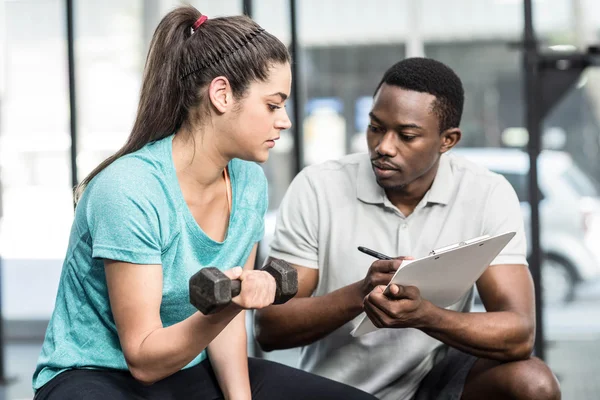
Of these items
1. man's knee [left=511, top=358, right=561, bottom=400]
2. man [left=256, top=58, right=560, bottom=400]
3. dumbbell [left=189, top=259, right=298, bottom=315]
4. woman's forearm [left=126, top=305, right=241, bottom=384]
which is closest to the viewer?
dumbbell [left=189, top=259, right=298, bottom=315]

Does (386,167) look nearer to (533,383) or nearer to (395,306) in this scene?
(395,306)

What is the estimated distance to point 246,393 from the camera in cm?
174

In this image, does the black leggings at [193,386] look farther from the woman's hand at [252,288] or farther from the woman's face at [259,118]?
the woman's face at [259,118]

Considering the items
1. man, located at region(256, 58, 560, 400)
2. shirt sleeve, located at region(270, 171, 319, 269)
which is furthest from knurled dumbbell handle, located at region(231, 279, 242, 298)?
shirt sleeve, located at region(270, 171, 319, 269)

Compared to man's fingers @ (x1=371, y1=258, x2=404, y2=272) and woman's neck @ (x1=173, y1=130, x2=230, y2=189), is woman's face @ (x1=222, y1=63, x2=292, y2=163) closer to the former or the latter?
woman's neck @ (x1=173, y1=130, x2=230, y2=189)

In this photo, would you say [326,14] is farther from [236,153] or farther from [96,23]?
[236,153]

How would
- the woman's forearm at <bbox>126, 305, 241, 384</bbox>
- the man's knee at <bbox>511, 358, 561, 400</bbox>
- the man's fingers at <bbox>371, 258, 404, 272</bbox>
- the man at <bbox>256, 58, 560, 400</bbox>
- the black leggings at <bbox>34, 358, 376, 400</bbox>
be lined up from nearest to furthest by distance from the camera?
the woman's forearm at <bbox>126, 305, 241, 384</bbox> → the black leggings at <bbox>34, 358, 376, 400</bbox> → the man's fingers at <bbox>371, 258, 404, 272</bbox> → the man's knee at <bbox>511, 358, 561, 400</bbox> → the man at <bbox>256, 58, 560, 400</bbox>

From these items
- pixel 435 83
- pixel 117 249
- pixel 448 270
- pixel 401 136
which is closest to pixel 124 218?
pixel 117 249

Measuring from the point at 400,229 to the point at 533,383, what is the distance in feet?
1.61

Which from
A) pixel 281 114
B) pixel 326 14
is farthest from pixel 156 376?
pixel 326 14

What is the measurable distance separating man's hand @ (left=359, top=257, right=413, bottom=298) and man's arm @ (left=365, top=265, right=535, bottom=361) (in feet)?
0.11

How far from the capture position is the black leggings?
5.02 feet

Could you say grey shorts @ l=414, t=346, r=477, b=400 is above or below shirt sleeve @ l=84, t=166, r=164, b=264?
below

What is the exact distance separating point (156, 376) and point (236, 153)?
0.48 metres
